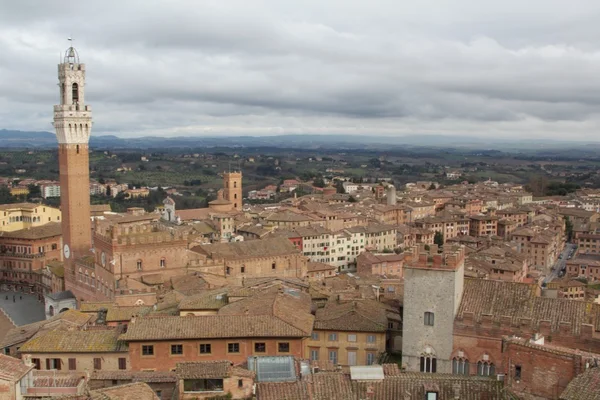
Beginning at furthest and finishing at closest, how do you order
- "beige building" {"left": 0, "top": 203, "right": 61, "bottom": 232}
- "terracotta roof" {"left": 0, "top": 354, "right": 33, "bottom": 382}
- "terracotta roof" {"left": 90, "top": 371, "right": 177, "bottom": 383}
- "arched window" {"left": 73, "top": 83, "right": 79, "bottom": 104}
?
1. "beige building" {"left": 0, "top": 203, "right": 61, "bottom": 232}
2. "arched window" {"left": 73, "top": 83, "right": 79, "bottom": 104}
3. "terracotta roof" {"left": 90, "top": 371, "right": 177, "bottom": 383}
4. "terracotta roof" {"left": 0, "top": 354, "right": 33, "bottom": 382}

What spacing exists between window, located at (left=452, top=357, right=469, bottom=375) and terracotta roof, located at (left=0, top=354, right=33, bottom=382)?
15052 millimetres

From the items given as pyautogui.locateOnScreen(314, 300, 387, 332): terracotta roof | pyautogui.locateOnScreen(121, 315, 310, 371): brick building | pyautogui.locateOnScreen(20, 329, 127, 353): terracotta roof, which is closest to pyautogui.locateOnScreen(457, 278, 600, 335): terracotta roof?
pyautogui.locateOnScreen(314, 300, 387, 332): terracotta roof

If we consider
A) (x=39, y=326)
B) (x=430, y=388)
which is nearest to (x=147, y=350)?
(x=39, y=326)

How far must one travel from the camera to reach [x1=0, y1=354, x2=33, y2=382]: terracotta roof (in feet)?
53.1

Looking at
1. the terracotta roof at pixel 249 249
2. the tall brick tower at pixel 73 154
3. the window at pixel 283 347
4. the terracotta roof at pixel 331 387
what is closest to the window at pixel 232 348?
the window at pixel 283 347

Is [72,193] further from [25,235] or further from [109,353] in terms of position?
[109,353]

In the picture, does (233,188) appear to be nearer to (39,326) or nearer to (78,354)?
(39,326)

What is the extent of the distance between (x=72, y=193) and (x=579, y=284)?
48.6 meters

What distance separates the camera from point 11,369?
16672 mm

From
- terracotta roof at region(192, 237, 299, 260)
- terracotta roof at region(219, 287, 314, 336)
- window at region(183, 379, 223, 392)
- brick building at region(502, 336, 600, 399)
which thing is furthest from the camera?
terracotta roof at region(192, 237, 299, 260)

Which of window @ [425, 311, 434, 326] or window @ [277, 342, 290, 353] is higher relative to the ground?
window @ [425, 311, 434, 326]

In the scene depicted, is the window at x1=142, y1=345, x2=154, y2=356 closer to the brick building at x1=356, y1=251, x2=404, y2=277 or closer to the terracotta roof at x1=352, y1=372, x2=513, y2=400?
the terracotta roof at x1=352, y1=372, x2=513, y2=400

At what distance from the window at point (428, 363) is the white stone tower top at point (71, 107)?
40.5 metres

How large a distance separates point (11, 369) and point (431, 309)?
14958mm
